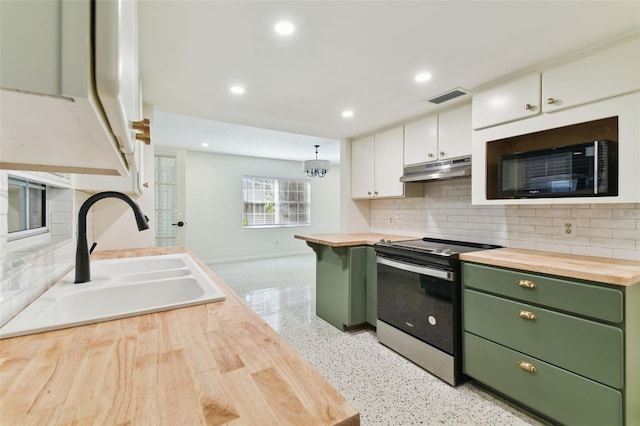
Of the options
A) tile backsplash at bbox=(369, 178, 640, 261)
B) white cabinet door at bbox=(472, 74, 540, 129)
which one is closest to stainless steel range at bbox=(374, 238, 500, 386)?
tile backsplash at bbox=(369, 178, 640, 261)

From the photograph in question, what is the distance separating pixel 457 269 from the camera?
1994 millimetres

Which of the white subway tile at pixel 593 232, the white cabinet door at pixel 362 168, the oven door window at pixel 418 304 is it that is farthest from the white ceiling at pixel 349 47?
the oven door window at pixel 418 304

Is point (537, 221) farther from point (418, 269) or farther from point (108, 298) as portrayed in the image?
point (108, 298)

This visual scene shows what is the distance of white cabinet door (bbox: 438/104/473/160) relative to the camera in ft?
7.94

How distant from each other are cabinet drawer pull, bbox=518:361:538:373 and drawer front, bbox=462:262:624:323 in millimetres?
364

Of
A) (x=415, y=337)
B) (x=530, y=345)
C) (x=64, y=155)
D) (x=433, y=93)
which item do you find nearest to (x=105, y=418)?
(x=64, y=155)

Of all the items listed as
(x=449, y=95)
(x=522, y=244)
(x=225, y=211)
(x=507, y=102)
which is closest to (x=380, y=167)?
(x=449, y=95)

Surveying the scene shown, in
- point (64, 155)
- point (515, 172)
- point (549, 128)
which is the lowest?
point (64, 155)

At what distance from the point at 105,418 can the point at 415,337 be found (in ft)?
7.13

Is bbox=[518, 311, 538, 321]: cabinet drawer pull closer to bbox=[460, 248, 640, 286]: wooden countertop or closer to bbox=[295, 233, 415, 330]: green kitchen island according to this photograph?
bbox=[460, 248, 640, 286]: wooden countertop

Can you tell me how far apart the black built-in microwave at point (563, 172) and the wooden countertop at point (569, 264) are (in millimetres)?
396

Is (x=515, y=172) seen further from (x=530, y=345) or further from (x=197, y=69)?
(x=197, y=69)

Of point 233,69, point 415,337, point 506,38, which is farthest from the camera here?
point 415,337

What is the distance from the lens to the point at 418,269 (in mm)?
2182
